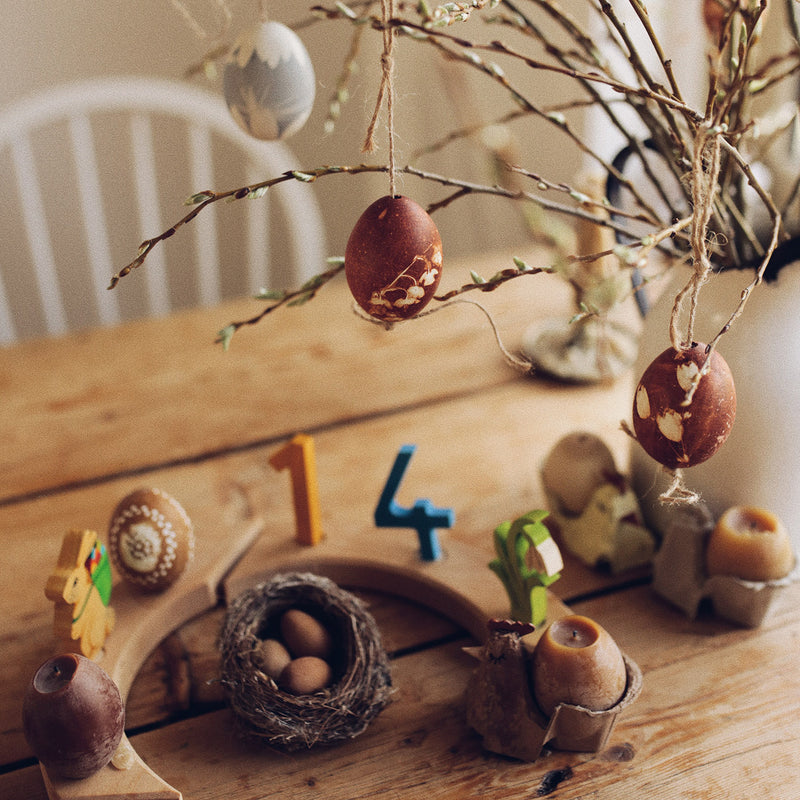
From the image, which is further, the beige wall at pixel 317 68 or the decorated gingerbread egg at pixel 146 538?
the beige wall at pixel 317 68

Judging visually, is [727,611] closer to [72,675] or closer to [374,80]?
[72,675]

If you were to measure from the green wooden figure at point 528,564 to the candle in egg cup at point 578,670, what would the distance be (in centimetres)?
6

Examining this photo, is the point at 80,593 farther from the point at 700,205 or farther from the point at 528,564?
the point at 700,205

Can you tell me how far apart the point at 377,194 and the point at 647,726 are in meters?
1.73

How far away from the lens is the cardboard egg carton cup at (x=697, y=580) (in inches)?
27.0

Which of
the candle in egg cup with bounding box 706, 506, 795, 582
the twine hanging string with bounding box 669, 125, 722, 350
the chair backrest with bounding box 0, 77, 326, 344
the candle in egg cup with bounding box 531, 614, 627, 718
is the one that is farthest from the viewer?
the chair backrest with bounding box 0, 77, 326, 344

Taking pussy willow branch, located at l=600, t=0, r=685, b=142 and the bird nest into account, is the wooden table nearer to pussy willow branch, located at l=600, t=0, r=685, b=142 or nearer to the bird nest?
the bird nest

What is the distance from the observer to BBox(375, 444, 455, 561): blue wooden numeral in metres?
0.73

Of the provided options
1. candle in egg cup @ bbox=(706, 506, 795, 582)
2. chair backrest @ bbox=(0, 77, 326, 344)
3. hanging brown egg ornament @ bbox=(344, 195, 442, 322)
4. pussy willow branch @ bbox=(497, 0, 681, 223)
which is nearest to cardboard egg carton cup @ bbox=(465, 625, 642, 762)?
candle in egg cup @ bbox=(706, 506, 795, 582)

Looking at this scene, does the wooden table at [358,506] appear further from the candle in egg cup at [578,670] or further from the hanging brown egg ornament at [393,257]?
the hanging brown egg ornament at [393,257]

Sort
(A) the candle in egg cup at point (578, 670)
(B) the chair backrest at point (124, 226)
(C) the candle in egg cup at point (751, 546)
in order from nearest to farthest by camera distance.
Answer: (A) the candle in egg cup at point (578, 670)
(C) the candle in egg cup at point (751, 546)
(B) the chair backrest at point (124, 226)

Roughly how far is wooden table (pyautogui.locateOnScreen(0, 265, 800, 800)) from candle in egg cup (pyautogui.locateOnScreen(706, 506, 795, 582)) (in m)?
0.06

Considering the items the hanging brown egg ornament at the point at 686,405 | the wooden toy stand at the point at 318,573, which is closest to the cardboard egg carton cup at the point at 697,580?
the wooden toy stand at the point at 318,573

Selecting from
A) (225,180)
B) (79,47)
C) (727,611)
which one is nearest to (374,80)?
(225,180)
